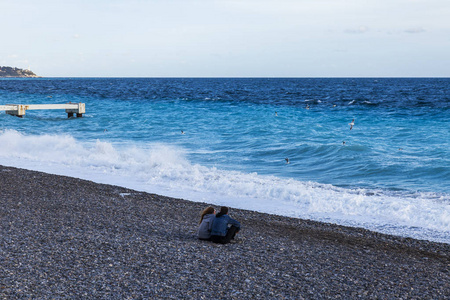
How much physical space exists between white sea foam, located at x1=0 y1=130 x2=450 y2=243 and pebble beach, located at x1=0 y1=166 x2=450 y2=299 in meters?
1.11

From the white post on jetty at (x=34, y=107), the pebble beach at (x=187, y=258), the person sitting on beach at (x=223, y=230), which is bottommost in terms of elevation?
the pebble beach at (x=187, y=258)

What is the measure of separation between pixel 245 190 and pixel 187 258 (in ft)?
19.5

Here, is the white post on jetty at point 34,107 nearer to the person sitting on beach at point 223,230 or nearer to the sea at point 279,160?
the sea at point 279,160

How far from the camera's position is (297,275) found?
5816mm

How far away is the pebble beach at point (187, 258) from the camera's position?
17.1ft

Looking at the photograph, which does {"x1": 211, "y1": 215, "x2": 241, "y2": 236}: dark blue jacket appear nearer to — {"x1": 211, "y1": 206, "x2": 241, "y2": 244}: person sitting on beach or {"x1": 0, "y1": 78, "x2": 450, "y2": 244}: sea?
{"x1": 211, "y1": 206, "x2": 241, "y2": 244}: person sitting on beach

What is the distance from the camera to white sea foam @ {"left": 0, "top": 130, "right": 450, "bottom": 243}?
375 inches

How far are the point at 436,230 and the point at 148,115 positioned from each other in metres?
28.6

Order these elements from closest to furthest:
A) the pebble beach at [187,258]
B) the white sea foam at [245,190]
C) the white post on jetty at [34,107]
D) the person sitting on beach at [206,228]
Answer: the pebble beach at [187,258] → the person sitting on beach at [206,228] → the white sea foam at [245,190] → the white post on jetty at [34,107]

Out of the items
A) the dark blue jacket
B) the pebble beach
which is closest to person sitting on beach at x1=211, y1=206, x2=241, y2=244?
the dark blue jacket

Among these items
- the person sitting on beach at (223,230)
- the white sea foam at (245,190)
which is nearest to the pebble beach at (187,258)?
the person sitting on beach at (223,230)

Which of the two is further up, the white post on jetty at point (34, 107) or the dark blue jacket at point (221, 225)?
the white post on jetty at point (34, 107)

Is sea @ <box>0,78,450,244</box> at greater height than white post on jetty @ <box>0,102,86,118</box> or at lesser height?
lesser

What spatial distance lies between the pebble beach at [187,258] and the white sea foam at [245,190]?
111 cm
